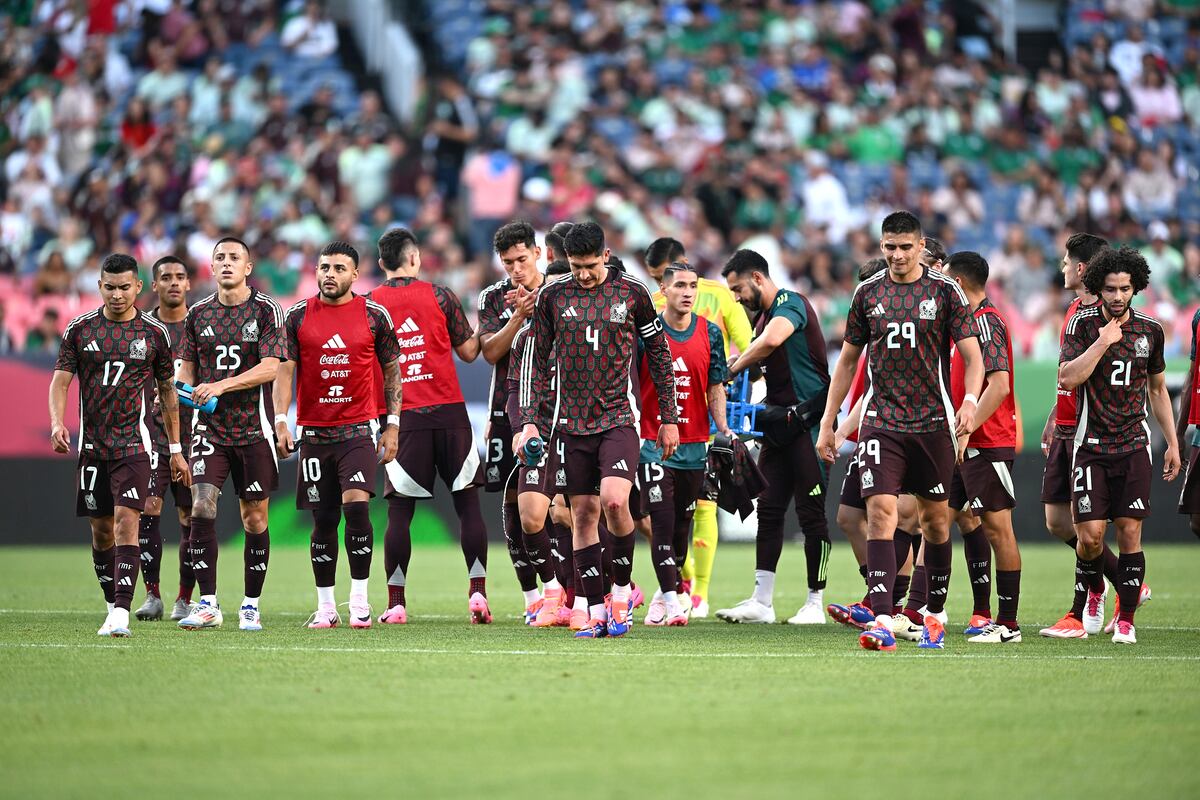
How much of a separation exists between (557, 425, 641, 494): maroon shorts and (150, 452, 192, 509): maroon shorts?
10.3 ft

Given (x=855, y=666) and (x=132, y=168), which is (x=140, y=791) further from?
(x=132, y=168)

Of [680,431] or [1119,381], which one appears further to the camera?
[680,431]

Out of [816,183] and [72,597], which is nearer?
[72,597]

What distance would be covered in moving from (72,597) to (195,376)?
125 inches

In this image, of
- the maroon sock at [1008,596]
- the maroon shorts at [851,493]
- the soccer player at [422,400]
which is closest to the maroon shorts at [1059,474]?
the maroon sock at [1008,596]

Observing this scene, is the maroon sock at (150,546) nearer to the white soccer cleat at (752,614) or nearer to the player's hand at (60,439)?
the player's hand at (60,439)

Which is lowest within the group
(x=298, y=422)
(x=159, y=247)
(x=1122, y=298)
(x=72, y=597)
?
(x=72, y=597)

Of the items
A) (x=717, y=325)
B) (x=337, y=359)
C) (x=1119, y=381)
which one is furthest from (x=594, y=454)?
(x=1119, y=381)

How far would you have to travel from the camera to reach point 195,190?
2298 cm

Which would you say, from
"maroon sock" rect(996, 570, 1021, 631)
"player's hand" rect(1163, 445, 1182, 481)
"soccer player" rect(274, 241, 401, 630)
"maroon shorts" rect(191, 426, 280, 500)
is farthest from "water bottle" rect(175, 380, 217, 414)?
"player's hand" rect(1163, 445, 1182, 481)

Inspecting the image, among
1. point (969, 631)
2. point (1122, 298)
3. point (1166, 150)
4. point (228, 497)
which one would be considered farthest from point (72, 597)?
point (1166, 150)

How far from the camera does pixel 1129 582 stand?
10.3 m

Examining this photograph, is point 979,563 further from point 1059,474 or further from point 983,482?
point 1059,474

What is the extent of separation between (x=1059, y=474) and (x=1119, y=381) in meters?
0.90
